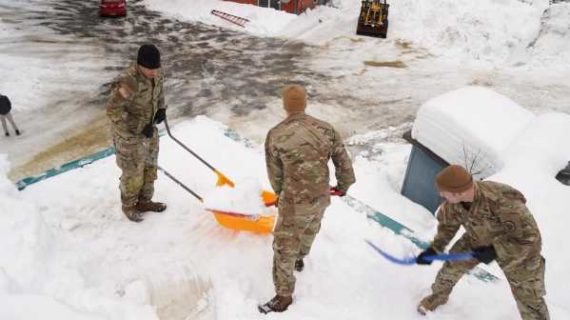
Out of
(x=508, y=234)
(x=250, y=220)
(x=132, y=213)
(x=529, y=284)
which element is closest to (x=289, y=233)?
(x=250, y=220)

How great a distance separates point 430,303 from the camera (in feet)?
11.4

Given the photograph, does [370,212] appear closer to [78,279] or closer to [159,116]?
[159,116]

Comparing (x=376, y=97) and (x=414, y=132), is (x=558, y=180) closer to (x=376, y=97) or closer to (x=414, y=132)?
(x=414, y=132)

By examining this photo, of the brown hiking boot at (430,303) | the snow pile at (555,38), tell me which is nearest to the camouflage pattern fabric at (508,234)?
the brown hiking boot at (430,303)

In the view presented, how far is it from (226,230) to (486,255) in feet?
8.28

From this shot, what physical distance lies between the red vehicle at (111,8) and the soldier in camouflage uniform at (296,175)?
14903 millimetres

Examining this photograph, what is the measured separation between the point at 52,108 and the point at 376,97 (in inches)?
276

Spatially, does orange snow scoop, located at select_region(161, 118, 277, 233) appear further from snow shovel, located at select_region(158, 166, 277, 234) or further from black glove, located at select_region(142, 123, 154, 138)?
black glove, located at select_region(142, 123, 154, 138)

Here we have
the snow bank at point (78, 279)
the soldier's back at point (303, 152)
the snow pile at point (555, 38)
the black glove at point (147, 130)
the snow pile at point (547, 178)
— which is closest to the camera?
the soldier's back at point (303, 152)

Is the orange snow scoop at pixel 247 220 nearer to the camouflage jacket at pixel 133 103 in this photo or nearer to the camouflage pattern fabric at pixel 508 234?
the camouflage jacket at pixel 133 103

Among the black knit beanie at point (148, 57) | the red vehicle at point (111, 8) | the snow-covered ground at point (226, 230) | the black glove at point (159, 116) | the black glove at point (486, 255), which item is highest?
the black knit beanie at point (148, 57)

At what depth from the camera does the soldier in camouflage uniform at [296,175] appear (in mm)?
3049

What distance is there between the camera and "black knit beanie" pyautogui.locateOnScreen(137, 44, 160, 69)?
3684mm

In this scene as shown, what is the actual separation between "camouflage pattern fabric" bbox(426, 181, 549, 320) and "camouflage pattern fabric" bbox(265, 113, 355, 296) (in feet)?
2.76
